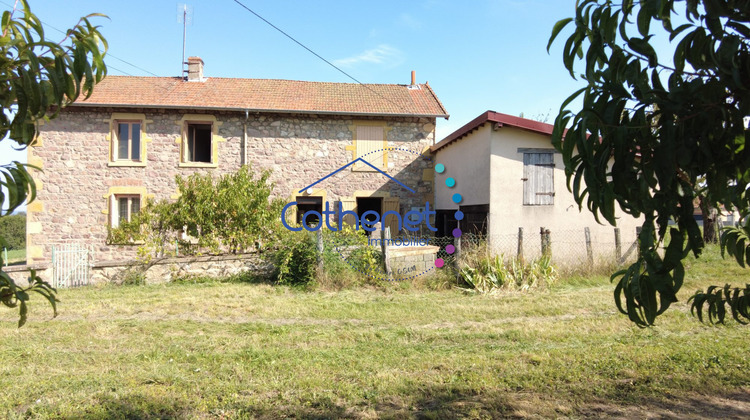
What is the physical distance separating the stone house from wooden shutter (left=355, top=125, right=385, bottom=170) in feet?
0.10

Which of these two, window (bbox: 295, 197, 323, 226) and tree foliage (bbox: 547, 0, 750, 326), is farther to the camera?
window (bbox: 295, 197, 323, 226)

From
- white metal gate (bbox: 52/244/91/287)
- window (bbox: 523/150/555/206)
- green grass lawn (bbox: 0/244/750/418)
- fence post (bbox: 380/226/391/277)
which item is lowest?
green grass lawn (bbox: 0/244/750/418)

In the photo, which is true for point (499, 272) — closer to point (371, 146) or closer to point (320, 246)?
point (320, 246)

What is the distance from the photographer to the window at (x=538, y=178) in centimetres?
1026

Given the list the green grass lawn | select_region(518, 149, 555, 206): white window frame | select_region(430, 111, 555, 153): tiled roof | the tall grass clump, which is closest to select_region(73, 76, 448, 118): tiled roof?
select_region(430, 111, 555, 153): tiled roof

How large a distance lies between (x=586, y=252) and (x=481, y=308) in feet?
14.1

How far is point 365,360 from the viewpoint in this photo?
480 centimetres

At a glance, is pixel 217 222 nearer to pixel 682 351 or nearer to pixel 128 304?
pixel 128 304

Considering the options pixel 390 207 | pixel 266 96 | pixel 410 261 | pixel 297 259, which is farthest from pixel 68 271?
pixel 390 207

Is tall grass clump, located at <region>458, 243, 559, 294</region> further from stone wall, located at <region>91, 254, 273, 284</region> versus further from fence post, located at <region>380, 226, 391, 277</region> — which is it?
stone wall, located at <region>91, 254, 273, 284</region>

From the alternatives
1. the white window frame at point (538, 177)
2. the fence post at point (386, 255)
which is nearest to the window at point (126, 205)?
the fence post at point (386, 255)

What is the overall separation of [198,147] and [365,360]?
11.9 m

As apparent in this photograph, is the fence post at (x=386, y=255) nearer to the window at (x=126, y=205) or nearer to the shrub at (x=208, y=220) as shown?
the shrub at (x=208, y=220)

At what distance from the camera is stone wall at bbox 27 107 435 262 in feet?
43.0
